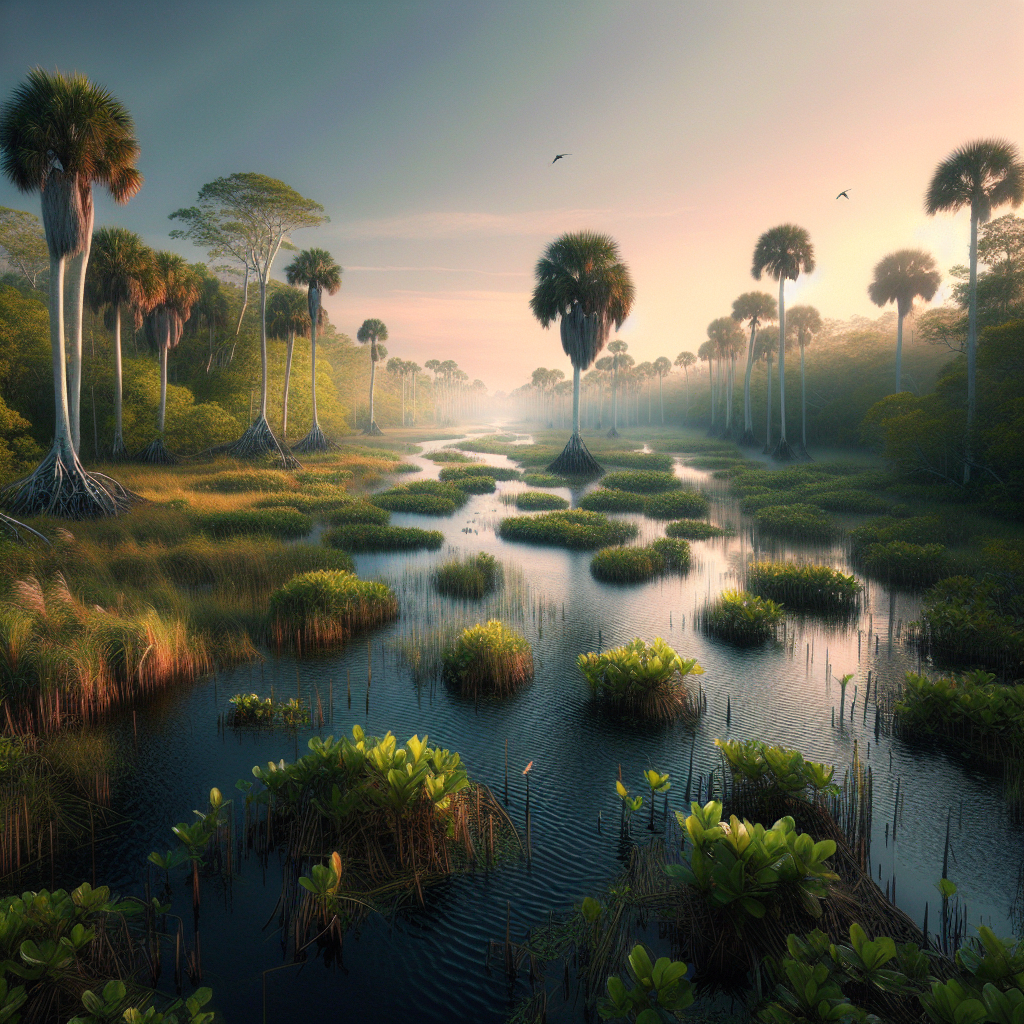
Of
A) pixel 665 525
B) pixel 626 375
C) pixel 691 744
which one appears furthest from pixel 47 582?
pixel 626 375

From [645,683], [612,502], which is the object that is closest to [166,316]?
[612,502]

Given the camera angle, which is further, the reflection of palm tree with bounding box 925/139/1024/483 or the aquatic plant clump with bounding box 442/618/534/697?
the reflection of palm tree with bounding box 925/139/1024/483

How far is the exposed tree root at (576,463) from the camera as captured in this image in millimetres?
38156

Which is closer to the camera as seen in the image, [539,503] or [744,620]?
[744,620]

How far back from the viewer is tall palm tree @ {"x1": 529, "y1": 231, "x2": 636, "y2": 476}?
35.8m

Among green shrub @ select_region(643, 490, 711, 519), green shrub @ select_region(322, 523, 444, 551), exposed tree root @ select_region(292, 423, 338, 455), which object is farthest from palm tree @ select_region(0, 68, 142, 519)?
exposed tree root @ select_region(292, 423, 338, 455)

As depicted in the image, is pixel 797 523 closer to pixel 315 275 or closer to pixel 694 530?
pixel 694 530

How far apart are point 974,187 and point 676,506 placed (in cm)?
1854

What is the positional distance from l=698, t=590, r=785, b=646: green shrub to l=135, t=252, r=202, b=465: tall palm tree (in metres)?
34.5

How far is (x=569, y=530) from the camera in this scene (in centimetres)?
2081

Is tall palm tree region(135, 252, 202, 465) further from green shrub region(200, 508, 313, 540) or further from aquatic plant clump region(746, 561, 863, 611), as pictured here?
aquatic plant clump region(746, 561, 863, 611)

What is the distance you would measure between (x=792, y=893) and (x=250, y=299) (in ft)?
199

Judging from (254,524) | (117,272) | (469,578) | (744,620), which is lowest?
(744,620)

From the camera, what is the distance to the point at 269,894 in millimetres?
4906
